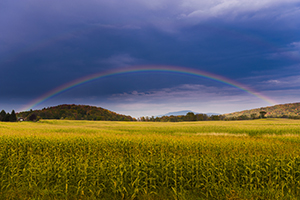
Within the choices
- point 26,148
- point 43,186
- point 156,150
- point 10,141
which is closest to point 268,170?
point 156,150

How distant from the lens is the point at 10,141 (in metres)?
16.5

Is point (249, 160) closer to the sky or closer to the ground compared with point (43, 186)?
closer to the sky

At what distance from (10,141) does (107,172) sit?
12.4m

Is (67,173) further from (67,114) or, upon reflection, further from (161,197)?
(67,114)

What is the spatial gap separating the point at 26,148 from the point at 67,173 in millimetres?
8779

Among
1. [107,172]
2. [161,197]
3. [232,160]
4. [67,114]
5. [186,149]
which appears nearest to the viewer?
[161,197]

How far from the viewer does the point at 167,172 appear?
31.0 feet

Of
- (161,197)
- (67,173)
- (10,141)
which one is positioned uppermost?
(10,141)

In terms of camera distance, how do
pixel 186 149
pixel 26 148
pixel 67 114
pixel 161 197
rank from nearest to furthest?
pixel 161 197
pixel 186 149
pixel 26 148
pixel 67 114

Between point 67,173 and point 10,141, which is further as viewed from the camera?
point 10,141

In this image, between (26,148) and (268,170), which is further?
(26,148)

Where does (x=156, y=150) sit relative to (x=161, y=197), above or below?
above

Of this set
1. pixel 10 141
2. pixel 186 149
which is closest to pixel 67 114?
pixel 10 141

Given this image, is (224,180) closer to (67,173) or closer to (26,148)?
(67,173)
